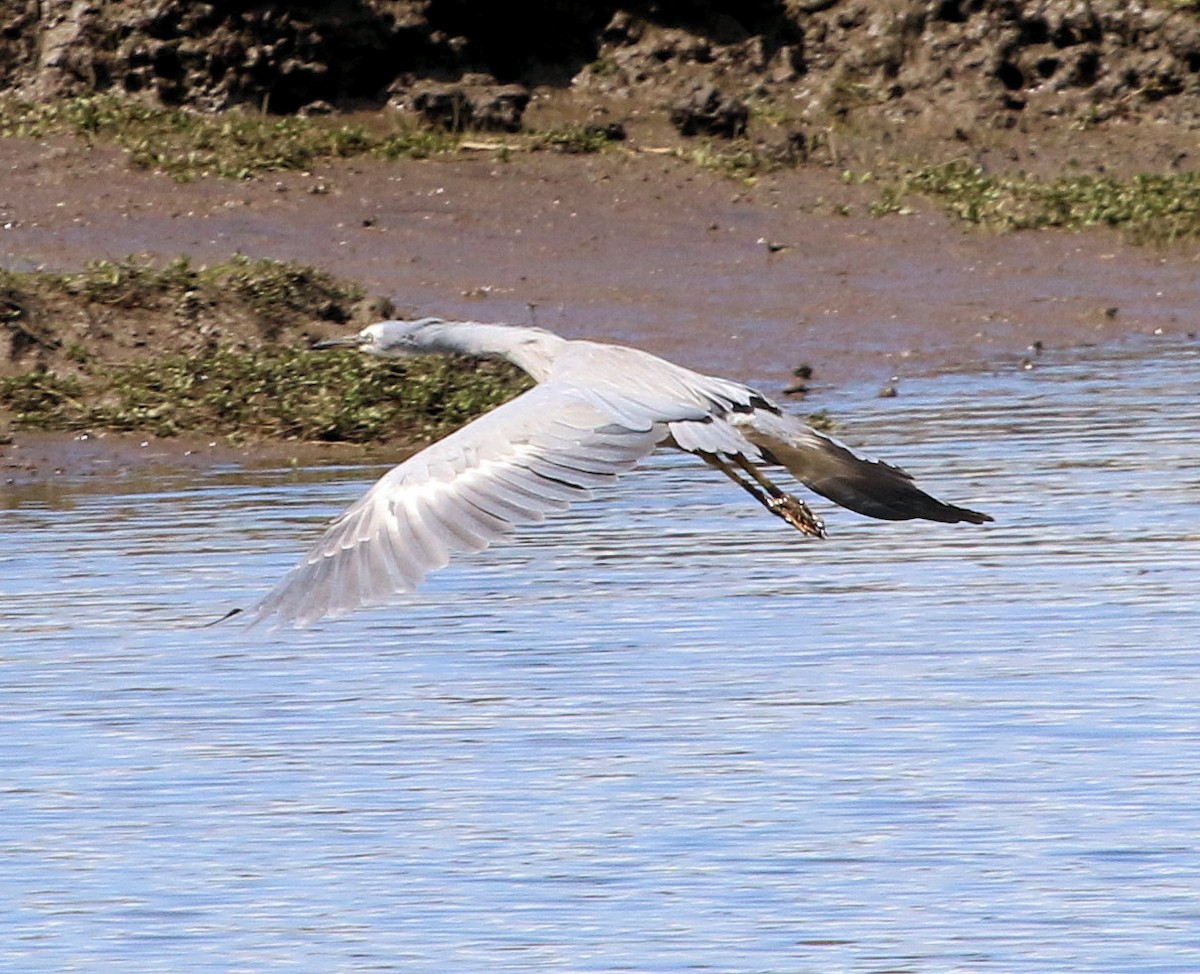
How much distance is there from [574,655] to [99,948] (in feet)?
8.52

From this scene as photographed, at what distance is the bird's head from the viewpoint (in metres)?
7.88

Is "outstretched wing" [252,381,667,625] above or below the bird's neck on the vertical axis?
below

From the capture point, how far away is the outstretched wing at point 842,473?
650 cm

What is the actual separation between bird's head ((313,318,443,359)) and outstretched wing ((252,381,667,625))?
1814mm

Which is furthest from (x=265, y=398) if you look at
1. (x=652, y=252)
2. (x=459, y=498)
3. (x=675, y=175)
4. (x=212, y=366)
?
(x=459, y=498)

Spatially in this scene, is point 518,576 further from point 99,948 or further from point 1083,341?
point 1083,341

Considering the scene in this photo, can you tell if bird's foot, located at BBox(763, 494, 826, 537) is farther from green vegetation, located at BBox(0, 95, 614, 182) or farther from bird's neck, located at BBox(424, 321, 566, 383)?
green vegetation, located at BBox(0, 95, 614, 182)

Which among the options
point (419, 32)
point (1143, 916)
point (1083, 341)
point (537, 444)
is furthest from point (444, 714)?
point (419, 32)

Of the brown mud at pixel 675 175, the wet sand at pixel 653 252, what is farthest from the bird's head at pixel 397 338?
the wet sand at pixel 653 252

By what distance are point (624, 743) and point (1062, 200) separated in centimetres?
1036

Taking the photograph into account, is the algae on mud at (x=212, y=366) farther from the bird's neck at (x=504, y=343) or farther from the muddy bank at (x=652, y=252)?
the bird's neck at (x=504, y=343)

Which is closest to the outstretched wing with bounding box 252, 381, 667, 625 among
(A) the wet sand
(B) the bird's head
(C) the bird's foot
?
(C) the bird's foot

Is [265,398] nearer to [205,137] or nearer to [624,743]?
[624,743]

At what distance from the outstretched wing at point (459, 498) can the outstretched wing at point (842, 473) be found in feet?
1.84
